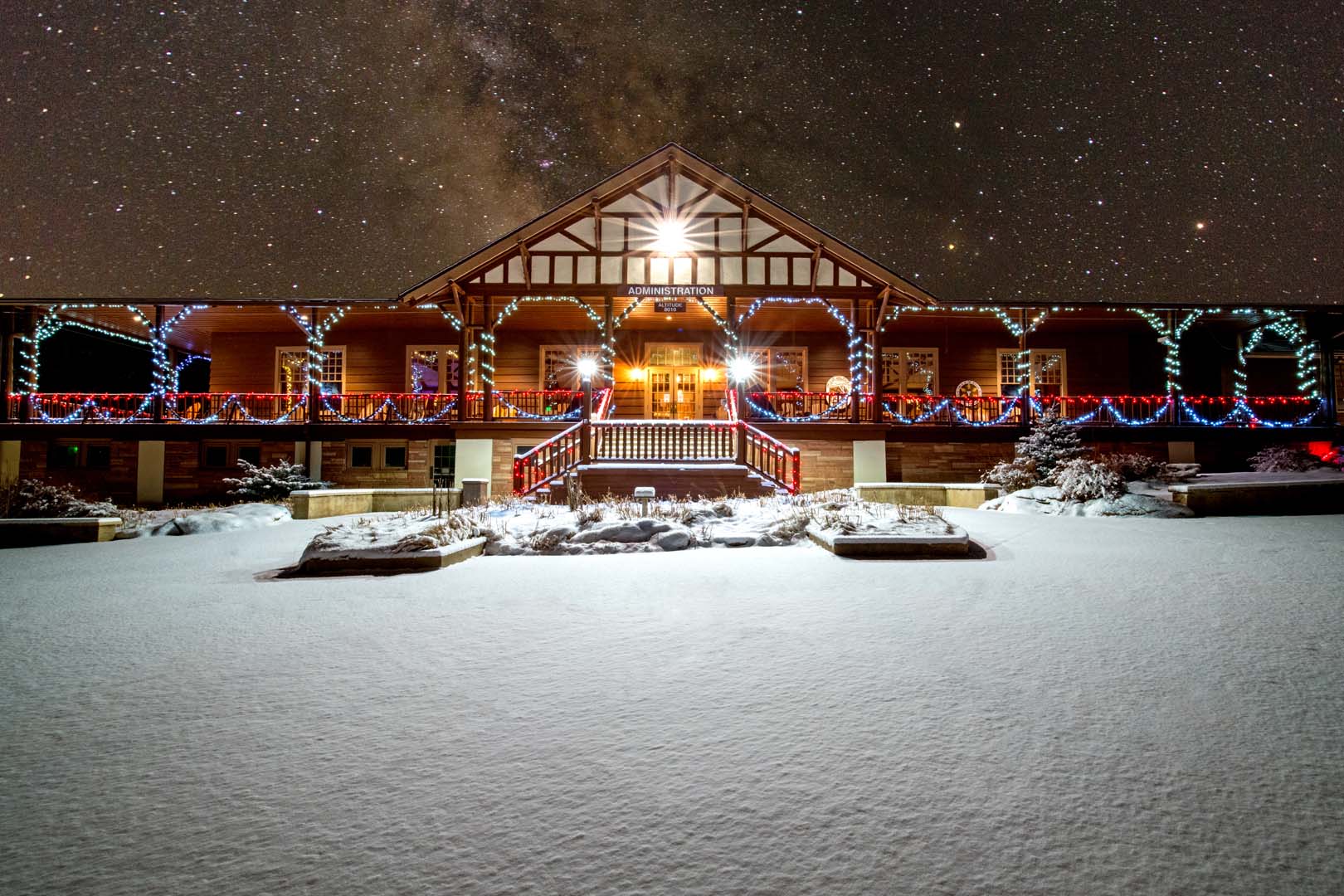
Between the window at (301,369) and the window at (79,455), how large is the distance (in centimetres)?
536

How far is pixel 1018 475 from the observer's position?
14633 millimetres

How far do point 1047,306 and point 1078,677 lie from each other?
1949 centimetres

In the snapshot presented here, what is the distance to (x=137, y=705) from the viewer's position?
11.5 feet

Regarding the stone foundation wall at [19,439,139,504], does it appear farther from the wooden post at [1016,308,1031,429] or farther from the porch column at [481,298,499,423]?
the wooden post at [1016,308,1031,429]

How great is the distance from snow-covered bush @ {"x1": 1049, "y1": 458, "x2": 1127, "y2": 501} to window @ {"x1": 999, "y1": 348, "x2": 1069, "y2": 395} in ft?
36.5

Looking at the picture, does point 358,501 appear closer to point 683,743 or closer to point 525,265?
point 525,265

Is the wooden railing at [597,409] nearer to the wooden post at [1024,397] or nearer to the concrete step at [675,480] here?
the wooden post at [1024,397]

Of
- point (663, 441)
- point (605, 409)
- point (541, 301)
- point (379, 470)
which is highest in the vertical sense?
point (541, 301)

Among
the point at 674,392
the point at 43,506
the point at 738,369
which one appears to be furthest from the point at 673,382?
the point at 43,506

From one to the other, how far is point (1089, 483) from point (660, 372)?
46.0 feet

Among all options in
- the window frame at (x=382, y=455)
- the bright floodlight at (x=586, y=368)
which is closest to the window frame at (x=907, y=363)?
the bright floodlight at (x=586, y=368)

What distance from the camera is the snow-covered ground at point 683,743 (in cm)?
214

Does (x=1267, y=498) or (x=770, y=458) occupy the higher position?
(x=770, y=458)

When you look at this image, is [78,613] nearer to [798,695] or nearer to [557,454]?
[798,695]
